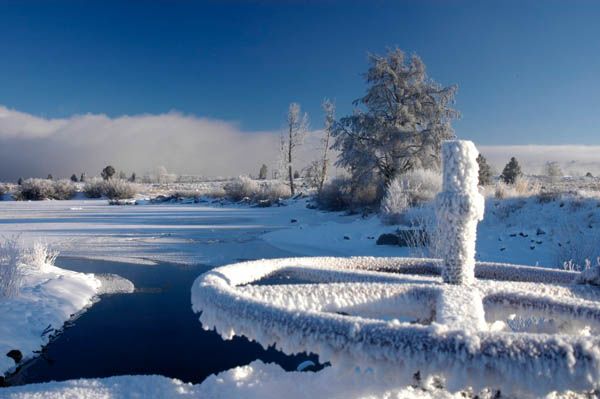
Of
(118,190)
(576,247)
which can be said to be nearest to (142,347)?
(576,247)

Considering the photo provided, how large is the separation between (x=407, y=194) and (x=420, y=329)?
1142 centimetres

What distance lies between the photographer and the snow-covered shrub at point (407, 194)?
35.5 feet

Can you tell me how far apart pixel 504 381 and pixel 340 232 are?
9.18 m

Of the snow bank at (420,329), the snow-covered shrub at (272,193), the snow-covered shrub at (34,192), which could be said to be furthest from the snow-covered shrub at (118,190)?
the snow bank at (420,329)

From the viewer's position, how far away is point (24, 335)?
4270 mm

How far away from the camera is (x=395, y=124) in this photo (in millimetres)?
15797

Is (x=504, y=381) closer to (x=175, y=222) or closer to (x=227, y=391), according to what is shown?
(x=227, y=391)

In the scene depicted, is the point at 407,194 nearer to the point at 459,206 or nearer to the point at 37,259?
the point at 37,259

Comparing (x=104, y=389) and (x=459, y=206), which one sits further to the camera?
(x=104, y=389)

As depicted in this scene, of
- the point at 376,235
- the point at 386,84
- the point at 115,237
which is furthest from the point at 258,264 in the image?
the point at 386,84

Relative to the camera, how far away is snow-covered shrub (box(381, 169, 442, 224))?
10812 mm

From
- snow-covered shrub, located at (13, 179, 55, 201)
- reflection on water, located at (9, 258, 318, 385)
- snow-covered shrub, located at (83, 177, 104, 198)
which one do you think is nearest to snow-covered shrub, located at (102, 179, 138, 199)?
snow-covered shrub, located at (83, 177, 104, 198)

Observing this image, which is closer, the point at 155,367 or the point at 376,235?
the point at 155,367

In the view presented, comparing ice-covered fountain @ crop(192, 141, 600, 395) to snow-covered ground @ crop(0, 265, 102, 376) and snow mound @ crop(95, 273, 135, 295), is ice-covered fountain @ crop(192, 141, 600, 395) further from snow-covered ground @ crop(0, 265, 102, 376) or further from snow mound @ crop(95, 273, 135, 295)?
snow mound @ crop(95, 273, 135, 295)
